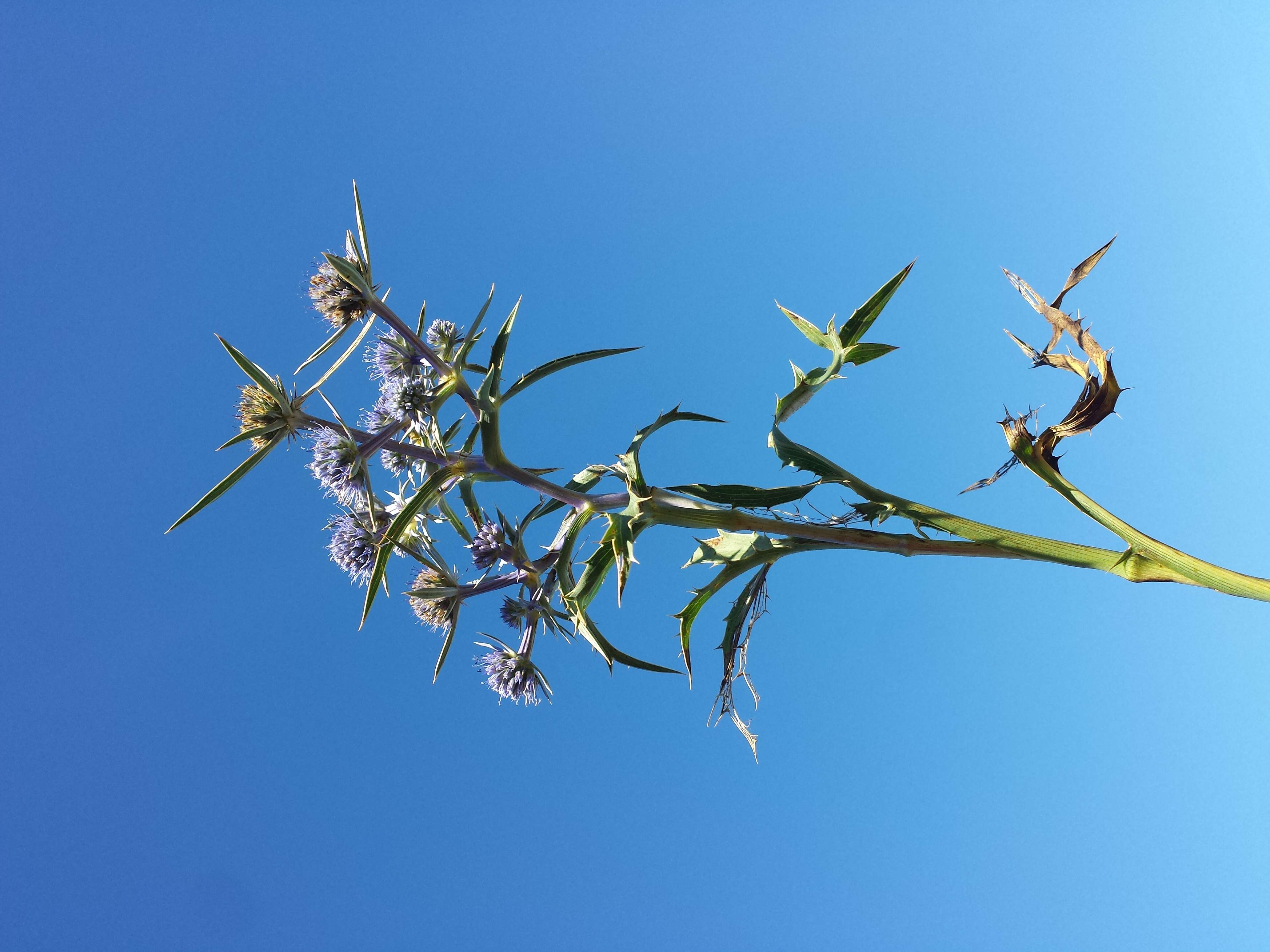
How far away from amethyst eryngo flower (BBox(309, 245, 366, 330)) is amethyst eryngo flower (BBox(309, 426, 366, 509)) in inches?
15.8

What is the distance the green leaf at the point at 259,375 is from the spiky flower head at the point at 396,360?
1.24 feet

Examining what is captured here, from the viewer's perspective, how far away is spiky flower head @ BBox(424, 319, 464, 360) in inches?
124

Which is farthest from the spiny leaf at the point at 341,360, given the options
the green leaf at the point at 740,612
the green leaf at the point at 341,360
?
the green leaf at the point at 740,612

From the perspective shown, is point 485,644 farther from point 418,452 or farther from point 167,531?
point 167,531

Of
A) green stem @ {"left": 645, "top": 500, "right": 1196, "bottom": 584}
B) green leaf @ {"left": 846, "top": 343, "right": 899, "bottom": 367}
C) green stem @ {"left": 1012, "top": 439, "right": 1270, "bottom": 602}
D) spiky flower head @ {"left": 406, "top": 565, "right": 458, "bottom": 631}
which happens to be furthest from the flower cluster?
green stem @ {"left": 1012, "top": 439, "right": 1270, "bottom": 602}

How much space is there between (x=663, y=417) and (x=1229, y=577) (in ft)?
6.44

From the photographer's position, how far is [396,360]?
3023 mm

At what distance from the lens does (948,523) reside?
283cm

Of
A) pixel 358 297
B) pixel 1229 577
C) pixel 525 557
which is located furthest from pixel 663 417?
pixel 1229 577

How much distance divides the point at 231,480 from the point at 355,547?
23.6 inches

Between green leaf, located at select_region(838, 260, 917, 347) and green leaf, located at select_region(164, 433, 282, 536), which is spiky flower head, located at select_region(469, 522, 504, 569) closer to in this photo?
green leaf, located at select_region(164, 433, 282, 536)

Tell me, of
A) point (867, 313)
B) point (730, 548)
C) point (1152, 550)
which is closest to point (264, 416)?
point (730, 548)

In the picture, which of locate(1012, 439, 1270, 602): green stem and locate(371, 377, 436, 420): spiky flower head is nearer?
locate(1012, 439, 1270, 602): green stem

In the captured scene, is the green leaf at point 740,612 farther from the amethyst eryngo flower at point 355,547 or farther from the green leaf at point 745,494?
the amethyst eryngo flower at point 355,547
